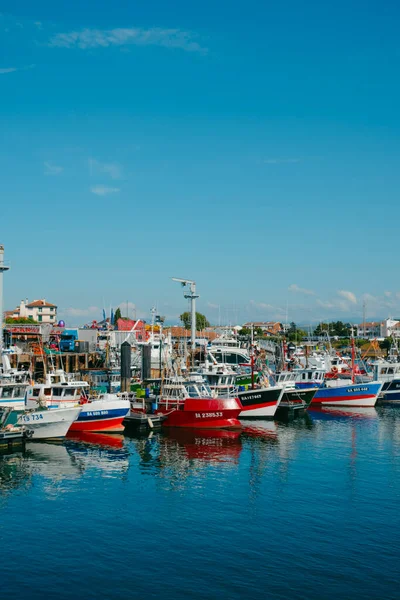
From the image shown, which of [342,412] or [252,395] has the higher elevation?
[252,395]

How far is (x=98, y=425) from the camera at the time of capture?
143 ft

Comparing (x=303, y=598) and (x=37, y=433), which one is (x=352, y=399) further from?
(x=303, y=598)

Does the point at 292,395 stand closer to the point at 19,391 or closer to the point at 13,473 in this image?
the point at 19,391

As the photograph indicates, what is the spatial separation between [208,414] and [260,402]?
7.66 m

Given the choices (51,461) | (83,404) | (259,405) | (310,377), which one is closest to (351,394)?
(310,377)

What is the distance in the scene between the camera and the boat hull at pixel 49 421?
3956 centimetres

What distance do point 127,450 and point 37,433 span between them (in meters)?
6.15

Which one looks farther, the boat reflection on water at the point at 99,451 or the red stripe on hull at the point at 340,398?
the red stripe on hull at the point at 340,398

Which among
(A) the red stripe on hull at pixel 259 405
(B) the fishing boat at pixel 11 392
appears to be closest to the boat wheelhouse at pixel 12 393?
(B) the fishing boat at pixel 11 392

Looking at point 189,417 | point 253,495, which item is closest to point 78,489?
point 253,495

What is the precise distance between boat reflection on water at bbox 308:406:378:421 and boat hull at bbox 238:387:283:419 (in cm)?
570

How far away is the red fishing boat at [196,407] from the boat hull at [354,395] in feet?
65.8

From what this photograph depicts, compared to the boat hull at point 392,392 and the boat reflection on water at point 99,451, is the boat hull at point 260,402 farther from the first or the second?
the boat hull at point 392,392

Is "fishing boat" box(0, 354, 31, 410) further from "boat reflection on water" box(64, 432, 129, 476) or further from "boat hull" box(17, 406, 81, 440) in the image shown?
"boat reflection on water" box(64, 432, 129, 476)
